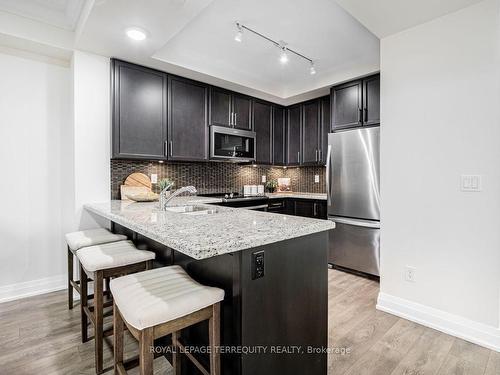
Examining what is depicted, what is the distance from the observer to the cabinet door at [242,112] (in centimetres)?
382

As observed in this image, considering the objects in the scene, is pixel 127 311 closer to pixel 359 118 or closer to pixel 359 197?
pixel 359 197

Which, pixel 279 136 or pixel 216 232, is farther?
pixel 279 136

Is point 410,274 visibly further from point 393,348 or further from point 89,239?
point 89,239

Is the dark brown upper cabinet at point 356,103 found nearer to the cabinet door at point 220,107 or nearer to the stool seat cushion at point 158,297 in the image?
the cabinet door at point 220,107

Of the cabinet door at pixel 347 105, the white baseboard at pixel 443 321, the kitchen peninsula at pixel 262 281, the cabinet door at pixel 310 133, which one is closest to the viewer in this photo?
the kitchen peninsula at pixel 262 281

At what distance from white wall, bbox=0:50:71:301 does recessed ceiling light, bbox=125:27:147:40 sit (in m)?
1.07

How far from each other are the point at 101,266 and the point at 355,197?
2.60 m

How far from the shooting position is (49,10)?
2.36 m

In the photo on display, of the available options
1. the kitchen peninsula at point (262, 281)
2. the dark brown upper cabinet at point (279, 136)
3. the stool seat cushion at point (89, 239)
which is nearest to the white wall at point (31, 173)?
the stool seat cushion at point (89, 239)

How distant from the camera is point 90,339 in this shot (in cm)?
195

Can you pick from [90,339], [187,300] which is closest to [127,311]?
[187,300]

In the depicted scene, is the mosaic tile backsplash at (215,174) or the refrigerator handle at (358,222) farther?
the mosaic tile backsplash at (215,174)

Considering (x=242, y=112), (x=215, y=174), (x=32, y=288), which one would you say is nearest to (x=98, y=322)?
(x=32, y=288)

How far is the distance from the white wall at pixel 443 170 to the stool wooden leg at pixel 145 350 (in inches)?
83.0
